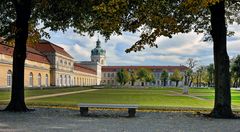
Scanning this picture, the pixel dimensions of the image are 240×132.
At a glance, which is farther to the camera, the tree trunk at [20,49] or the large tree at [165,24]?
the tree trunk at [20,49]

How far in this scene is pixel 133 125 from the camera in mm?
12062

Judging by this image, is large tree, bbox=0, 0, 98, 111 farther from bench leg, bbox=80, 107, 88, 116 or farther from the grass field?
the grass field

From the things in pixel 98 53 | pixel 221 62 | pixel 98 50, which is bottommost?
pixel 221 62

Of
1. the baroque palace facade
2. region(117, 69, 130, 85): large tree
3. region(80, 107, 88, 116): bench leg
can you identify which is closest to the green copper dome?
the baroque palace facade

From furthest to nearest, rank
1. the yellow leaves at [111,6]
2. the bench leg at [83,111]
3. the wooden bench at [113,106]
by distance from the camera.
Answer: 1. the bench leg at [83,111]
2. the wooden bench at [113,106]
3. the yellow leaves at [111,6]

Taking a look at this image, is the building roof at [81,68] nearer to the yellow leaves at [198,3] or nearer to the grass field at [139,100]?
the grass field at [139,100]

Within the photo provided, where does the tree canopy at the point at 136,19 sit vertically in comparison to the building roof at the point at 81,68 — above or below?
below

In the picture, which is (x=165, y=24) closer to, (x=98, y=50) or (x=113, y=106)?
(x=113, y=106)

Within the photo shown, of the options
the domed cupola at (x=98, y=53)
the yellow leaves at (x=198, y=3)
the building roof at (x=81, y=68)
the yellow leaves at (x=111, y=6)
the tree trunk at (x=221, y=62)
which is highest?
the domed cupola at (x=98, y=53)

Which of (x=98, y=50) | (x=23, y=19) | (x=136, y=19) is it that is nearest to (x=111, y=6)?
(x=136, y=19)

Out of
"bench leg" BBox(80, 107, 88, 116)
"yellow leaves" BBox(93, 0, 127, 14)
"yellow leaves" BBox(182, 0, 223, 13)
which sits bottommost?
"bench leg" BBox(80, 107, 88, 116)

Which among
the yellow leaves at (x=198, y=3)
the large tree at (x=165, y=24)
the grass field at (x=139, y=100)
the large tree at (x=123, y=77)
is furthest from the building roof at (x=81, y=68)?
the yellow leaves at (x=198, y=3)

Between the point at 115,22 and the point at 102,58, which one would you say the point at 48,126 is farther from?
the point at 102,58

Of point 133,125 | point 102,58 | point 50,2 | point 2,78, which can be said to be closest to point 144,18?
point 50,2
